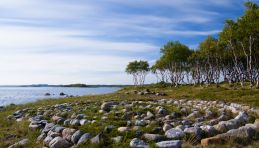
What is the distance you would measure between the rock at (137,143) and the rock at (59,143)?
2.28 metres

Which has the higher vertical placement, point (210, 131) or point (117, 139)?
point (210, 131)

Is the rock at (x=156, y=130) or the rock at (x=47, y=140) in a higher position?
the rock at (x=156, y=130)

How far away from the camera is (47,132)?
45.4 ft

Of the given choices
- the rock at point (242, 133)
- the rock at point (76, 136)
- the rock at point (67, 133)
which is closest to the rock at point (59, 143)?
the rock at point (76, 136)

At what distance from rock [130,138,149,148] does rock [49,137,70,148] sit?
89.8 inches

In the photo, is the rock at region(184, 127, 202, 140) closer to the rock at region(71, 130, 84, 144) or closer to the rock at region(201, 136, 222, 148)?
the rock at region(201, 136, 222, 148)

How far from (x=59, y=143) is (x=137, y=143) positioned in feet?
8.72

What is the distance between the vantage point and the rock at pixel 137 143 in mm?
10613

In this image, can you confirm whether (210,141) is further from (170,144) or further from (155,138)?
(155,138)

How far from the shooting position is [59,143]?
11.7 m

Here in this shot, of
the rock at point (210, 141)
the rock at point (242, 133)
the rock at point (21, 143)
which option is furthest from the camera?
the rock at point (21, 143)

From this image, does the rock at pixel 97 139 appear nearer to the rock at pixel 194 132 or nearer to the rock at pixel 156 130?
the rock at pixel 156 130

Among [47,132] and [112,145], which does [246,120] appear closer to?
[112,145]

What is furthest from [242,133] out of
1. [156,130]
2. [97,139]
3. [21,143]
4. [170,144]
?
[21,143]
